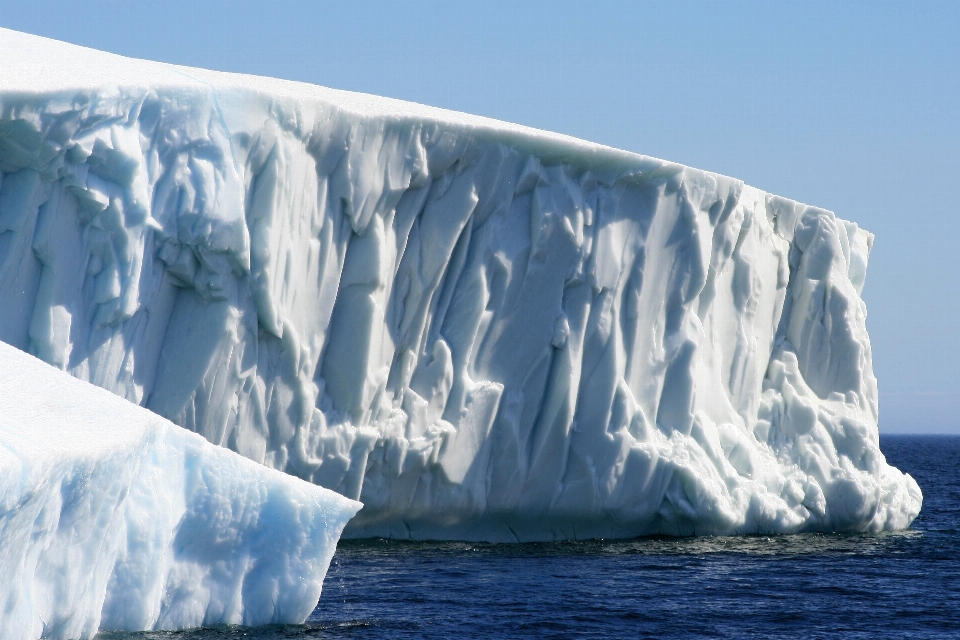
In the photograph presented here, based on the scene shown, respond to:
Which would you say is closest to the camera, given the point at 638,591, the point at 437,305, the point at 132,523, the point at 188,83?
the point at 132,523

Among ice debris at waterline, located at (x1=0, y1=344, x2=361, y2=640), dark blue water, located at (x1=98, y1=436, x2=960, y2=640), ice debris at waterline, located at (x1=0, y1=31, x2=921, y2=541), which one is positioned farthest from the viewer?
ice debris at waterline, located at (x1=0, y1=31, x2=921, y2=541)

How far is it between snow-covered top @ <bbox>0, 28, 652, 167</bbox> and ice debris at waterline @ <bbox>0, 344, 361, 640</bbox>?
4292mm

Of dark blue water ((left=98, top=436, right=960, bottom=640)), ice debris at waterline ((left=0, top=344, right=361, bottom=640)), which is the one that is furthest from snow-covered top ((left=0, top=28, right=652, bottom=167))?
dark blue water ((left=98, top=436, right=960, bottom=640))

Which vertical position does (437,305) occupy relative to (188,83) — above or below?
below

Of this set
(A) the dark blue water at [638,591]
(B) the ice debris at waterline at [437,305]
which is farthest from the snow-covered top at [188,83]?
(A) the dark blue water at [638,591]

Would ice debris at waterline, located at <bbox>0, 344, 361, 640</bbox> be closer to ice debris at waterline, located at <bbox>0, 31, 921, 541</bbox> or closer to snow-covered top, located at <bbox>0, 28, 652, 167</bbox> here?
ice debris at waterline, located at <bbox>0, 31, 921, 541</bbox>

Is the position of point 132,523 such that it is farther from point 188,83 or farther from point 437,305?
point 437,305

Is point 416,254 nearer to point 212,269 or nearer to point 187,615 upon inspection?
point 212,269

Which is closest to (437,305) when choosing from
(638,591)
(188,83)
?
(188,83)

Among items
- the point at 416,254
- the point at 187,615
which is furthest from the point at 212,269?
the point at 187,615

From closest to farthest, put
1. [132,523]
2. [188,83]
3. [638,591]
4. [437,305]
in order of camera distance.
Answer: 1. [132,523]
2. [638,591]
3. [188,83]
4. [437,305]

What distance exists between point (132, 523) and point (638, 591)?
5.59m

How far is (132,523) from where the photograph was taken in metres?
8.09

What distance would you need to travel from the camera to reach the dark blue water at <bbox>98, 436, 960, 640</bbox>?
1009 cm
